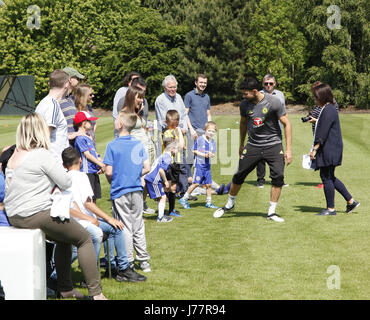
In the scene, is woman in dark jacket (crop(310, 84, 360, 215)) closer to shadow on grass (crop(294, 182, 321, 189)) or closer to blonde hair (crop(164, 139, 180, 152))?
blonde hair (crop(164, 139, 180, 152))

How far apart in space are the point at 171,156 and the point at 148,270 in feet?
10.7

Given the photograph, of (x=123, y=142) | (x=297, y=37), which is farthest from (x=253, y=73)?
(x=123, y=142)

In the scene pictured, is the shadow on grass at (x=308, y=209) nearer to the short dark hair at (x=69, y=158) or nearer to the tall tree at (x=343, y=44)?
the short dark hair at (x=69, y=158)

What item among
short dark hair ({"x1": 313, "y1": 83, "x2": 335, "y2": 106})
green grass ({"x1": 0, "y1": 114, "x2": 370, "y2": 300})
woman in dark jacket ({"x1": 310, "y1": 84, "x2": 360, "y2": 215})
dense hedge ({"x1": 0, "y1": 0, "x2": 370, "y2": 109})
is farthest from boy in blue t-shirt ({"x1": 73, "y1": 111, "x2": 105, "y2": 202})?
dense hedge ({"x1": 0, "y1": 0, "x2": 370, "y2": 109})

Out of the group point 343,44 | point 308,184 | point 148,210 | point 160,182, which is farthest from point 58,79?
point 343,44

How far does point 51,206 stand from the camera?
5.11 m

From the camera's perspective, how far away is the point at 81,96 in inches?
324

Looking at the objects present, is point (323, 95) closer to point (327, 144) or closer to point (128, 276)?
point (327, 144)

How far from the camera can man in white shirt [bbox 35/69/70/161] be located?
21.1ft

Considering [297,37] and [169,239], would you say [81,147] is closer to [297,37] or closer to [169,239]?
[169,239]

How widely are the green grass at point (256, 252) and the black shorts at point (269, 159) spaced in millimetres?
739

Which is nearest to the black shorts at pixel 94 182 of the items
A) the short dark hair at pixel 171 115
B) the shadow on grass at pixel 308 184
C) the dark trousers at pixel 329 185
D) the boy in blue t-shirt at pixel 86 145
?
the boy in blue t-shirt at pixel 86 145

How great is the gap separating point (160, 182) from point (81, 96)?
188cm

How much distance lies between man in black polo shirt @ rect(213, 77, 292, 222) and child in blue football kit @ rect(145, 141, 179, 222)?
3.90 ft
